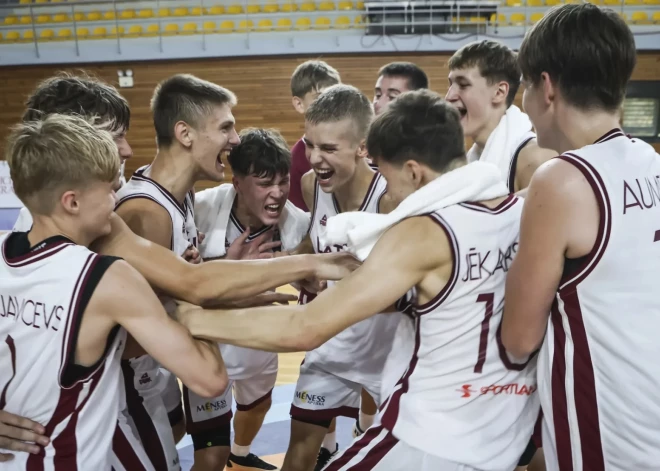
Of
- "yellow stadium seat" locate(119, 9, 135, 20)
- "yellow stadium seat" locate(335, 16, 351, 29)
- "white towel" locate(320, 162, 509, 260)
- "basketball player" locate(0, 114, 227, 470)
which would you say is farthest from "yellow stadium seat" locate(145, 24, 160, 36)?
"white towel" locate(320, 162, 509, 260)

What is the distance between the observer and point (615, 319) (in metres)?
2.01

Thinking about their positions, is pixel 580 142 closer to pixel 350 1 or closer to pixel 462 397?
pixel 462 397

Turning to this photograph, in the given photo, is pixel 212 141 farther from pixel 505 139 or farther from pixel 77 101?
pixel 505 139

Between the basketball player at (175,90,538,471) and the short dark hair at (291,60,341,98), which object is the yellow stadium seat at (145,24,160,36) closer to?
the short dark hair at (291,60,341,98)

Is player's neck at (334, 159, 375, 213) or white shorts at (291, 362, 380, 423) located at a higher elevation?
player's neck at (334, 159, 375, 213)

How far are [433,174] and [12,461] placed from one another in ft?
6.11

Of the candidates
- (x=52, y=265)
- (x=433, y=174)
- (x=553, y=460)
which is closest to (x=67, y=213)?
(x=52, y=265)

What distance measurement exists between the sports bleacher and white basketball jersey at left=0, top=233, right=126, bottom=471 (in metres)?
12.2

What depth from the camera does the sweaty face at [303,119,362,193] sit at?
376 cm

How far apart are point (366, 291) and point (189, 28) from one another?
13595 mm

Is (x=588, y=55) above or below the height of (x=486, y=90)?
above

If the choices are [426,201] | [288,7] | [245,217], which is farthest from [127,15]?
[426,201]

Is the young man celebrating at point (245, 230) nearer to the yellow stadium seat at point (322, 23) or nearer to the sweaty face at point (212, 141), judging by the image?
the sweaty face at point (212, 141)

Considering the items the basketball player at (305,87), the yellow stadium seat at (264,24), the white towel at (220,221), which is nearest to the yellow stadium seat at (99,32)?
the yellow stadium seat at (264,24)
